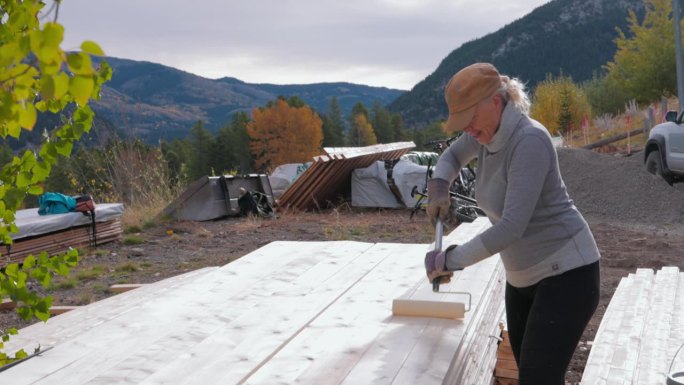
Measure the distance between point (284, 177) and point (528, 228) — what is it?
65.6 ft

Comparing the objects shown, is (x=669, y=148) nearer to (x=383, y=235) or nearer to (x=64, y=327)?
(x=383, y=235)

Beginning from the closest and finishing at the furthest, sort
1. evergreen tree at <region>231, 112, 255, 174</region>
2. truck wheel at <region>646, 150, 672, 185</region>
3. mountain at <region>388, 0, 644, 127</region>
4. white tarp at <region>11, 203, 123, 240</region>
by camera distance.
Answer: white tarp at <region>11, 203, 123, 240</region> → truck wheel at <region>646, 150, 672, 185</region> → evergreen tree at <region>231, 112, 255, 174</region> → mountain at <region>388, 0, 644, 127</region>

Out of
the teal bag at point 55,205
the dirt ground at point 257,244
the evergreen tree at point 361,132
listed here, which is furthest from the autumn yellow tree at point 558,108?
the evergreen tree at point 361,132

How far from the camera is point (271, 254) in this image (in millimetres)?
5246

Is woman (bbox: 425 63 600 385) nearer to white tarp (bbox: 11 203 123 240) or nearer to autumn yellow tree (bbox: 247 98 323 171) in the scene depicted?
white tarp (bbox: 11 203 123 240)

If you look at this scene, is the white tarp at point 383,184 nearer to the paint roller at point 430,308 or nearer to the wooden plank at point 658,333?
the wooden plank at point 658,333

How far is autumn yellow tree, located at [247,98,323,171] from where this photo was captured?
8269 centimetres

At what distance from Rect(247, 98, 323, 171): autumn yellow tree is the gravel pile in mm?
64159

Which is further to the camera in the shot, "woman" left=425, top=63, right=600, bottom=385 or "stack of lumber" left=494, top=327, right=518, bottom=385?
"stack of lumber" left=494, top=327, right=518, bottom=385

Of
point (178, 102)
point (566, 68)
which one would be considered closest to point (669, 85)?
point (566, 68)

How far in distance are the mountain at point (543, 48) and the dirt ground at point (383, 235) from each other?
379 feet

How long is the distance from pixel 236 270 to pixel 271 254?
0.57 meters

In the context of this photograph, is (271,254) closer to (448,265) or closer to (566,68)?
(448,265)

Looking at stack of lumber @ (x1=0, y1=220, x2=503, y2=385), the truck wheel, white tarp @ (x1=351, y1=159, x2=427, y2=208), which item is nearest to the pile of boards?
stack of lumber @ (x1=0, y1=220, x2=503, y2=385)
